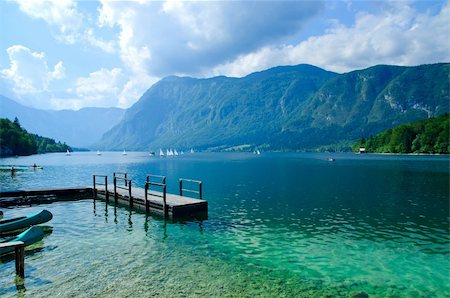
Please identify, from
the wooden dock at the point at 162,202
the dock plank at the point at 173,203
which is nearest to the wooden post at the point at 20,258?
the wooden dock at the point at 162,202

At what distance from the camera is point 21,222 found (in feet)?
89.4

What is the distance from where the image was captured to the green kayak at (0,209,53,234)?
85.3ft

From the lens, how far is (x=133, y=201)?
39312mm

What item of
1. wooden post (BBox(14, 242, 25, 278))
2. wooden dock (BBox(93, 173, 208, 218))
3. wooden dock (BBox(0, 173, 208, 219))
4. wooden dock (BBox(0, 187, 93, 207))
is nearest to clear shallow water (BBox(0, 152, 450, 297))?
wooden post (BBox(14, 242, 25, 278))

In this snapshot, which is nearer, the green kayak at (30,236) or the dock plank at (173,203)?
the green kayak at (30,236)

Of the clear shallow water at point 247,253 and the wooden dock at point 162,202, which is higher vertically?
the wooden dock at point 162,202

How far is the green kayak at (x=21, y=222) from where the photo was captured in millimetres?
26000

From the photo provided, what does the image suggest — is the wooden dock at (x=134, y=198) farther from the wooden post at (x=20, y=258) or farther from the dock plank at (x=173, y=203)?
the wooden post at (x=20, y=258)

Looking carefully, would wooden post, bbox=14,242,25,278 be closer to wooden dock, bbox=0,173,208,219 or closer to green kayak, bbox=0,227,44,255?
green kayak, bbox=0,227,44,255

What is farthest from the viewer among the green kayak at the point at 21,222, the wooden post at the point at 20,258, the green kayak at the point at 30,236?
the green kayak at the point at 21,222

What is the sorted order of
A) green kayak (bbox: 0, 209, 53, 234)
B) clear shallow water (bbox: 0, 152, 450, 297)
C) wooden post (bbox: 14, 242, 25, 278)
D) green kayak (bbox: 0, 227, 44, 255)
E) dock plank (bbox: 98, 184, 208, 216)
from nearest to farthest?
clear shallow water (bbox: 0, 152, 450, 297) < wooden post (bbox: 14, 242, 25, 278) < green kayak (bbox: 0, 227, 44, 255) < green kayak (bbox: 0, 209, 53, 234) < dock plank (bbox: 98, 184, 208, 216)

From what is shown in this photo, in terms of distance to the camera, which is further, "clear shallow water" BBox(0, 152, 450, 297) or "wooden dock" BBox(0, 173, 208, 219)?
"wooden dock" BBox(0, 173, 208, 219)

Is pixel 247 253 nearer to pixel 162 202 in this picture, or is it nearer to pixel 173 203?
pixel 173 203

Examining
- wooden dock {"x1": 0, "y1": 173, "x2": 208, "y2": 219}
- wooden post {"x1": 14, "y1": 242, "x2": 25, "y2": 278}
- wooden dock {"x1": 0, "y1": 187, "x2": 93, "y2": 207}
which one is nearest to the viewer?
wooden post {"x1": 14, "y1": 242, "x2": 25, "y2": 278}
